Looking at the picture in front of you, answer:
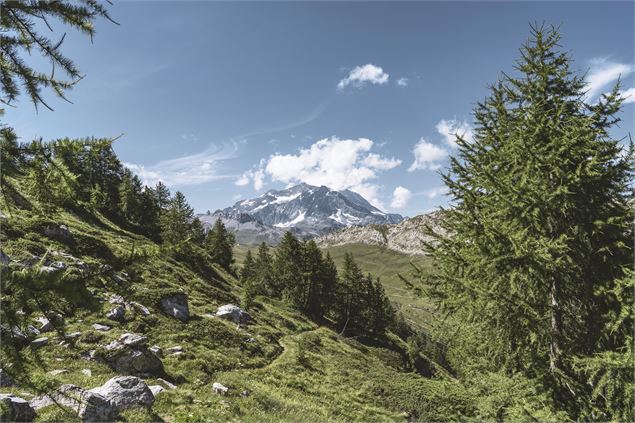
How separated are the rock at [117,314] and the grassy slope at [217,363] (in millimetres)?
636

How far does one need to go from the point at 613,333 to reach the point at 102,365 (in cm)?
2115

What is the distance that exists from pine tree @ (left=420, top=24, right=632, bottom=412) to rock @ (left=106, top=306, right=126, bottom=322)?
24722 mm

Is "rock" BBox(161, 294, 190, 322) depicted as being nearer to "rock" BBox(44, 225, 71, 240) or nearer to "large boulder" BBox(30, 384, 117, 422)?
"rock" BBox(44, 225, 71, 240)

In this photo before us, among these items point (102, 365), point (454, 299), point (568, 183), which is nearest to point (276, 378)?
point (102, 365)

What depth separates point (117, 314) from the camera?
25.8m

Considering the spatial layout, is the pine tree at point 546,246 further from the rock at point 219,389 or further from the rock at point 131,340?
the rock at point 131,340

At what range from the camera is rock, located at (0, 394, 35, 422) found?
9.15 metres

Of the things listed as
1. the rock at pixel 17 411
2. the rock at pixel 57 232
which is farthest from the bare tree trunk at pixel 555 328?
the rock at pixel 57 232

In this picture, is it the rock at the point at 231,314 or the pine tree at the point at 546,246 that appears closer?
the pine tree at the point at 546,246

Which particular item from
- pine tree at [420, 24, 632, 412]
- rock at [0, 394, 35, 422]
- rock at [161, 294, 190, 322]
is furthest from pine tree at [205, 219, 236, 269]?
pine tree at [420, 24, 632, 412]

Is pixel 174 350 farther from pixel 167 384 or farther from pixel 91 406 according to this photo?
pixel 91 406

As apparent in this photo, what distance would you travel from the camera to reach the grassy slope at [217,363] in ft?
44.9

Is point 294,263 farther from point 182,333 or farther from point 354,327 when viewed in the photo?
point 182,333

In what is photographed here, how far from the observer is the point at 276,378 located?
2866cm
